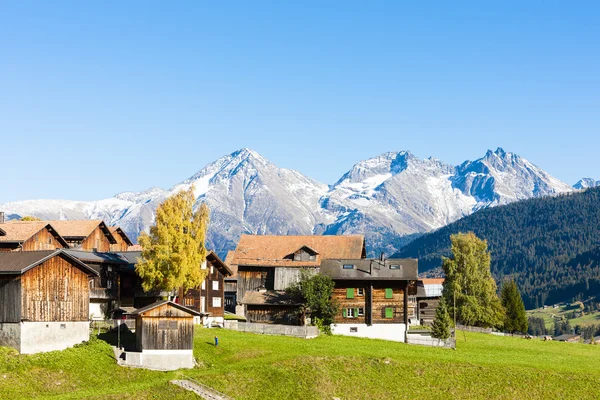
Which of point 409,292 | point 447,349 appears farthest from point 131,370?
point 409,292

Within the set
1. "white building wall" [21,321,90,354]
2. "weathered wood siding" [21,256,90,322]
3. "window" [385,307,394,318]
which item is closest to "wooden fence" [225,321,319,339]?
"window" [385,307,394,318]

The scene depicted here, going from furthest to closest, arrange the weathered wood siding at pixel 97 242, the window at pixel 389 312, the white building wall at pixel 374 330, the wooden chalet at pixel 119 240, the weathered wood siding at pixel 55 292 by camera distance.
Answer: the wooden chalet at pixel 119 240, the weathered wood siding at pixel 97 242, the window at pixel 389 312, the white building wall at pixel 374 330, the weathered wood siding at pixel 55 292

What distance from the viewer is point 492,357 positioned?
8781cm

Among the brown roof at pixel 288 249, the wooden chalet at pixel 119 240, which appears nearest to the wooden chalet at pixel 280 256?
the brown roof at pixel 288 249

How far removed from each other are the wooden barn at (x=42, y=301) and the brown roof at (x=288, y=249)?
125 ft

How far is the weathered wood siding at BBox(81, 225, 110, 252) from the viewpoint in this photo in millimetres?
118750

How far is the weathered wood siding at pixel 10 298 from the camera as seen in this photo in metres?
74.6

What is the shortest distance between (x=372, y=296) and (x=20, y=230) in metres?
43.1

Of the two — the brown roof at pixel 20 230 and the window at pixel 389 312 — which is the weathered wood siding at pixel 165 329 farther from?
the brown roof at pixel 20 230

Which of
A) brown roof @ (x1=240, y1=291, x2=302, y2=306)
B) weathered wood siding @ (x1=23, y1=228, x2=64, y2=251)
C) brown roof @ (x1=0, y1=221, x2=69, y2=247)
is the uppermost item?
brown roof @ (x1=0, y1=221, x2=69, y2=247)

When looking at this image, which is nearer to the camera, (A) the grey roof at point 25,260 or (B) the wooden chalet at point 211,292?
(A) the grey roof at point 25,260

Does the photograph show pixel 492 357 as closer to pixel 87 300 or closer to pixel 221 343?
pixel 221 343

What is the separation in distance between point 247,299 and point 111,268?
1624 cm

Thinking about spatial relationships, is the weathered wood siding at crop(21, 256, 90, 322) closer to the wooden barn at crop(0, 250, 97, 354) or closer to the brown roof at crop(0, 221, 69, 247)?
the wooden barn at crop(0, 250, 97, 354)
